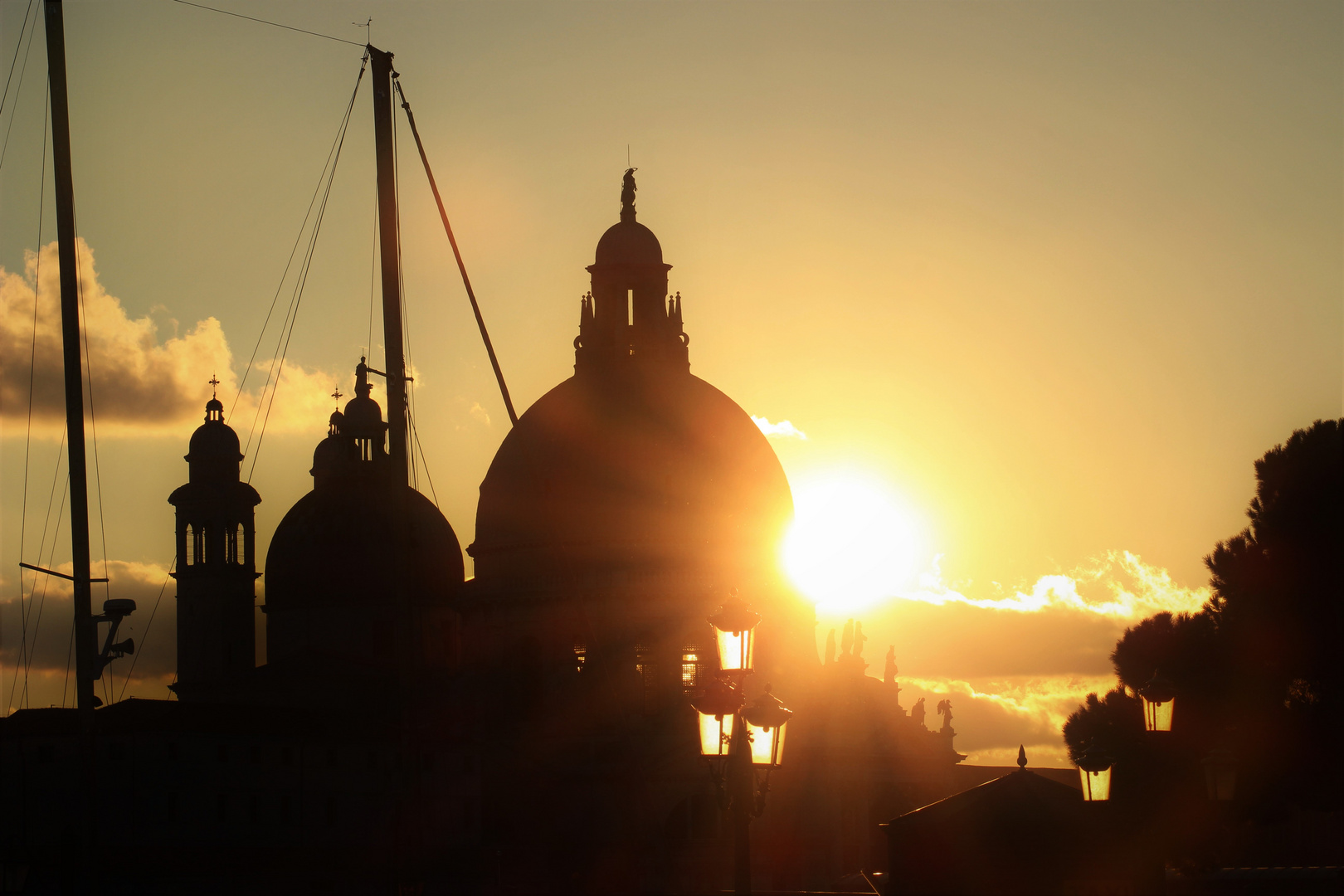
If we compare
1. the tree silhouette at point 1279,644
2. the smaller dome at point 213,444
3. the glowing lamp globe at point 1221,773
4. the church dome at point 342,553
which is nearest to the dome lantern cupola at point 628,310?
the church dome at point 342,553

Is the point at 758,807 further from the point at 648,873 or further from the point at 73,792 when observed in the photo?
the point at 648,873

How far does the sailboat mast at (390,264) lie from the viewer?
30.4 metres

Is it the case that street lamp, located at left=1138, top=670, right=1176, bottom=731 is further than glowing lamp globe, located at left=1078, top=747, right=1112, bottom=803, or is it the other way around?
street lamp, located at left=1138, top=670, right=1176, bottom=731

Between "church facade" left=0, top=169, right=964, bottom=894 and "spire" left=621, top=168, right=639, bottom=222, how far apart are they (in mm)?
95

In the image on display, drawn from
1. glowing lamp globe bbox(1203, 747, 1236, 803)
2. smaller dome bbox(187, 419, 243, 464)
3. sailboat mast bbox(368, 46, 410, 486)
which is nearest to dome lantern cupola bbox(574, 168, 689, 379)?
smaller dome bbox(187, 419, 243, 464)

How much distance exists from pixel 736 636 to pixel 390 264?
17592mm

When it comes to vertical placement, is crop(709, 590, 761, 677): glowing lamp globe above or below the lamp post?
above

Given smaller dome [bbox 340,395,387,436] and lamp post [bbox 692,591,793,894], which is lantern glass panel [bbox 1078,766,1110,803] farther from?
smaller dome [bbox 340,395,387,436]

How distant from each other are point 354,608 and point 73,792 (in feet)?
58.4

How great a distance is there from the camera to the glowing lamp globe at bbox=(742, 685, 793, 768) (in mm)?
16062

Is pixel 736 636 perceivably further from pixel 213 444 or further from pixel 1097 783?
pixel 213 444

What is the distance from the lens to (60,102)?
974 inches

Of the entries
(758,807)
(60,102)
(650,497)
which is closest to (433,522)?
(650,497)

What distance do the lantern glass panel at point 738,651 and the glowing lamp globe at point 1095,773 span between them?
5031 mm
